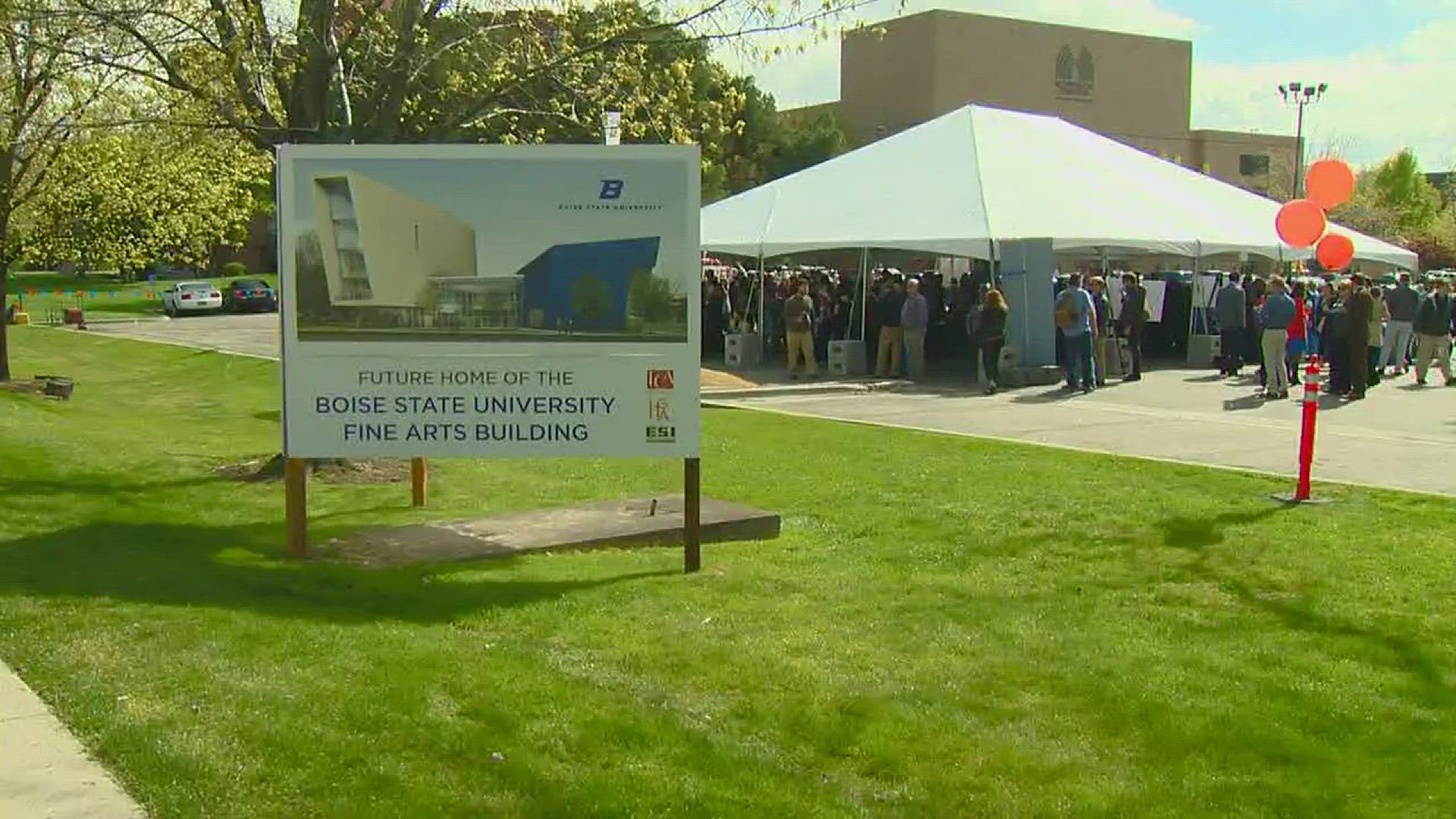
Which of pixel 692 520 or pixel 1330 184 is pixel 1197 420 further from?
pixel 692 520

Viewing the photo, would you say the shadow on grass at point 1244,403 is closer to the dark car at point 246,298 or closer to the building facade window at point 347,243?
the building facade window at point 347,243

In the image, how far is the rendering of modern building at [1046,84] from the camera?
8450cm

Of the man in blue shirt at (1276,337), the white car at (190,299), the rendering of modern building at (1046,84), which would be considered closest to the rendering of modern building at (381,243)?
the man in blue shirt at (1276,337)

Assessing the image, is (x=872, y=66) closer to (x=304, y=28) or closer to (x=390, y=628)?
(x=304, y=28)

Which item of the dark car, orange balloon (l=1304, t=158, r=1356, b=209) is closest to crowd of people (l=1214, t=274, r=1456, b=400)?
orange balloon (l=1304, t=158, r=1356, b=209)

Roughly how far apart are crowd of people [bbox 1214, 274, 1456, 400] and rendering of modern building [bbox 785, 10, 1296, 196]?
180ft

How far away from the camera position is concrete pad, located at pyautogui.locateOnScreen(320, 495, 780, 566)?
27.1ft

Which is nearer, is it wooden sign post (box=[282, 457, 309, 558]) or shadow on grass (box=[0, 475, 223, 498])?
wooden sign post (box=[282, 457, 309, 558])

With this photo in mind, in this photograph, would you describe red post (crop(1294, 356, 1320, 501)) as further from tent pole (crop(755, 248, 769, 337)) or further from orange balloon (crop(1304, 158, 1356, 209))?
tent pole (crop(755, 248, 769, 337))

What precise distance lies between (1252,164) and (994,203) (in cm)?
8564

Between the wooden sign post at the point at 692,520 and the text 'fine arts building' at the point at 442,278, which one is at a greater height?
the text 'fine arts building' at the point at 442,278

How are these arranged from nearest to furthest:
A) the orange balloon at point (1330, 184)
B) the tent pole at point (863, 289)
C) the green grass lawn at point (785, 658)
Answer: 1. the green grass lawn at point (785, 658)
2. the orange balloon at point (1330, 184)
3. the tent pole at point (863, 289)

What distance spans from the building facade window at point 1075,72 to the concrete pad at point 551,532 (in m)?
87.8

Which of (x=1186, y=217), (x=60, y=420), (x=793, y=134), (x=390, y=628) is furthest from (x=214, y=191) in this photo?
(x=793, y=134)
